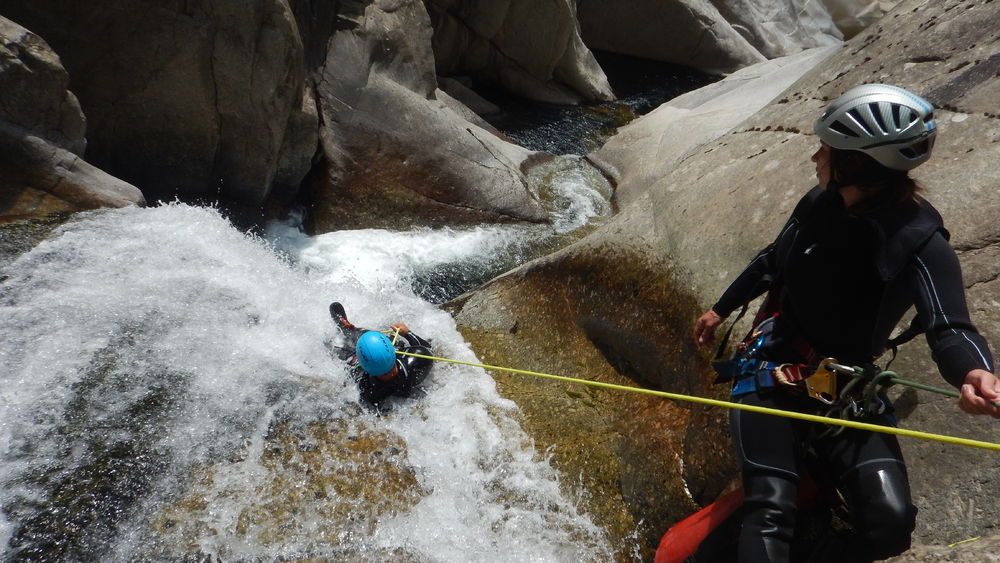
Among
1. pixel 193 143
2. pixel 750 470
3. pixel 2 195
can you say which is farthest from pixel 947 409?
pixel 193 143

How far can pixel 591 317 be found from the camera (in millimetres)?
4730

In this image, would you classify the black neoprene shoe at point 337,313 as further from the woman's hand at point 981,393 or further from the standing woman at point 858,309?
the woman's hand at point 981,393

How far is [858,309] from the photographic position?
2.32 metres

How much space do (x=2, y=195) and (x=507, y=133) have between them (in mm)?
8245

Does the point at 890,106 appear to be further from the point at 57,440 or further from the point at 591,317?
the point at 57,440

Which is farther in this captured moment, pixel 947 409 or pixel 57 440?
pixel 57 440

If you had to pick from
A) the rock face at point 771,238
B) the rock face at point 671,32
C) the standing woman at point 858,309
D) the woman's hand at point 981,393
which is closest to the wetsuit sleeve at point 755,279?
the standing woman at point 858,309

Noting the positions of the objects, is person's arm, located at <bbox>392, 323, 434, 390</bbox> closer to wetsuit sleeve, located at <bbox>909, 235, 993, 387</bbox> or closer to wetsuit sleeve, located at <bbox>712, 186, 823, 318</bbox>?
wetsuit sleeve, located at <bbox>712, 186, 823, 318</bbox>

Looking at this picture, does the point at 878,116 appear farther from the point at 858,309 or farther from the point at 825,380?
the point at 825,380

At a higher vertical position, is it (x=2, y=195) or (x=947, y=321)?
(x=947, y=321)

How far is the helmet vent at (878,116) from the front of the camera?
219 cm

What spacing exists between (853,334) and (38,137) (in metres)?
6.04

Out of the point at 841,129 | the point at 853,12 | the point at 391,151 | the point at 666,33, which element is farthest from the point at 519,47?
the point at 853,12

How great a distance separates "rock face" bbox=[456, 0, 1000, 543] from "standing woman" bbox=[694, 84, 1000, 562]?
0.70 m
